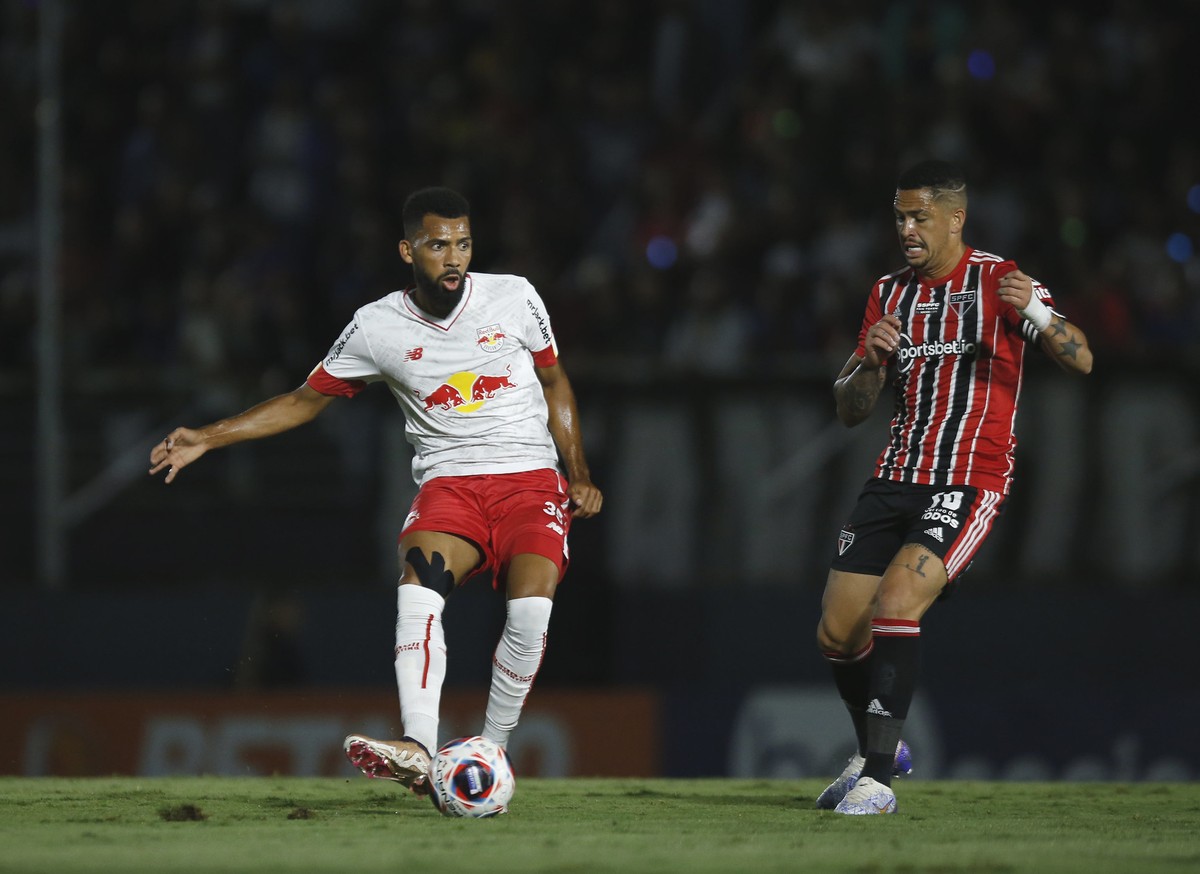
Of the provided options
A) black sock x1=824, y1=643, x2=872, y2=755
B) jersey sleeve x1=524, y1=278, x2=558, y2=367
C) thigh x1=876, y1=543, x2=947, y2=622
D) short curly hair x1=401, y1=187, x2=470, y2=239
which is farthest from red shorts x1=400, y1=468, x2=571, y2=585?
thigh x1=876, y1=543, x2=947, y2=622

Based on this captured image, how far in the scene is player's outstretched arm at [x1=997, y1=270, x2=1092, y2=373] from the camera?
6832mm

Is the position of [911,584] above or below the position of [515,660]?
above

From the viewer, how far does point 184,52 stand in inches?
673

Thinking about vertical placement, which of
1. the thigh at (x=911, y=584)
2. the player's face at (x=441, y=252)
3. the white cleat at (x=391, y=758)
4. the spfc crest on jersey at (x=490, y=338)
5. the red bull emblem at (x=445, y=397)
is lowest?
the white cleat at (x=391, y=758)

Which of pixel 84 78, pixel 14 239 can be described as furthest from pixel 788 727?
pixel 84 78

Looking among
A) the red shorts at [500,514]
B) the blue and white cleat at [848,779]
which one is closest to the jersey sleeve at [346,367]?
the red shorts at [500,514]

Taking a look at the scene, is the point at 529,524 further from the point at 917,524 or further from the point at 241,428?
the point at 917,524

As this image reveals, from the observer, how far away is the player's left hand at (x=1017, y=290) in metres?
6.80

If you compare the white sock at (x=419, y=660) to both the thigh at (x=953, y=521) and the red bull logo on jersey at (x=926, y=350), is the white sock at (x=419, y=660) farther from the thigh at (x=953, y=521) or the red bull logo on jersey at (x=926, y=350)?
the red bull logo on jersey at (x=926, y=350)

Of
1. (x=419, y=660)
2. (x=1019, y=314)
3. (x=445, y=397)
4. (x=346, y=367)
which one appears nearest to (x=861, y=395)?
(x=1019, y=314)

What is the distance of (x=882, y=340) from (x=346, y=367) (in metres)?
2.10

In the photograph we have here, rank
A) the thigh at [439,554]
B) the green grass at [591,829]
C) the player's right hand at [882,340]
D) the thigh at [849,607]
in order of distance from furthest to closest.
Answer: the thigh at [849,607], the thigh at [439,554], the player's right hand at [882,340], the green grass at [591,829]

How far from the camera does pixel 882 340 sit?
22.7 feet

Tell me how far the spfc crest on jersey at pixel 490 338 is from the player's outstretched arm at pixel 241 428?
2.16ft
